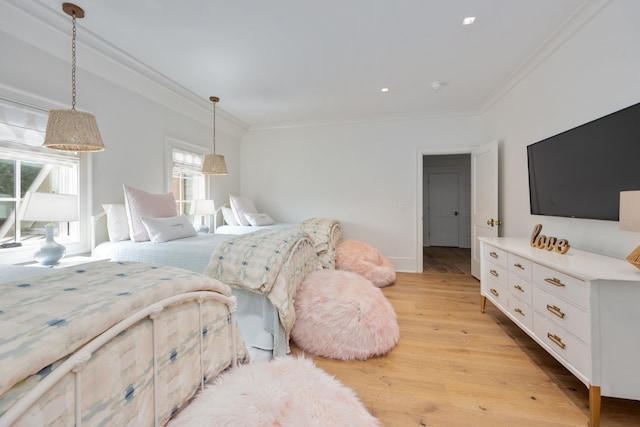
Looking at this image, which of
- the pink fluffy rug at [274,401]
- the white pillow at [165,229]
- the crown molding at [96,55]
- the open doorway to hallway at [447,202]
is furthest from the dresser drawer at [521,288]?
the open doorway to hallway at [447,202]

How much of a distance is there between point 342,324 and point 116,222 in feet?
7.66

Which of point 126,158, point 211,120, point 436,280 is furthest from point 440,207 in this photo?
point 126,158

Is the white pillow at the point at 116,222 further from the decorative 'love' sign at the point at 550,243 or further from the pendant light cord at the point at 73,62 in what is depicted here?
the decorative 'love' sign at the point at 550,243

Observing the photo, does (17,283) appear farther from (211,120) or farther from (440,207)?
(440,207)

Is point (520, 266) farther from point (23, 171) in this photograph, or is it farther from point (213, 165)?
point (23, 171)

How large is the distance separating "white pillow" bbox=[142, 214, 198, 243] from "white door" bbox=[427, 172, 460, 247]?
5.91m

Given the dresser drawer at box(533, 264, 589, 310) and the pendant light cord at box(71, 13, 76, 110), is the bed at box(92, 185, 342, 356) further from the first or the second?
the dresser drawer at box(533, 264, 589, 310)

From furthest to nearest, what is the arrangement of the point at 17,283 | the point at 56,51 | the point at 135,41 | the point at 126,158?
1. the point at 126,158
2. the point at 135,41
3. the point at 56,51
4. the point at 17,283

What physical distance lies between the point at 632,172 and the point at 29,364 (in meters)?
2.64

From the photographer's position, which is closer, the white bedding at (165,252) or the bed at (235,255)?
the bed at (235,255)

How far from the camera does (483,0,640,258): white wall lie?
5.51ft

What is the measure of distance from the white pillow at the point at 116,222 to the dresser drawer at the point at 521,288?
3469 mm

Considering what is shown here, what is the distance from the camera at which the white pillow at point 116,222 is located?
8.30 ft

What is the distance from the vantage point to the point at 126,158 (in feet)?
9.23
